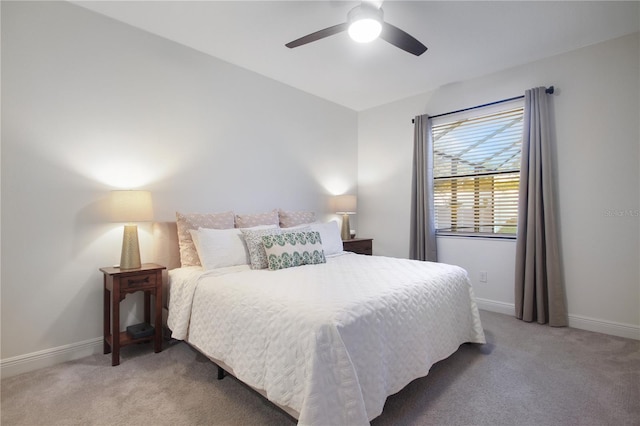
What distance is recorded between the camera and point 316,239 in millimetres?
2801

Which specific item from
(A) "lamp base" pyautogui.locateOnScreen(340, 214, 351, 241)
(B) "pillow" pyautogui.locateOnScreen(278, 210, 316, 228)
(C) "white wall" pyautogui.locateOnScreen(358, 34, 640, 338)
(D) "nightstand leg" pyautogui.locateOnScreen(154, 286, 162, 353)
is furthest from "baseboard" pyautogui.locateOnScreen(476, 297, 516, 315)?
(D) "nightstand leg" pyautogui.locateOnScreen(154, 286, 162, 353)

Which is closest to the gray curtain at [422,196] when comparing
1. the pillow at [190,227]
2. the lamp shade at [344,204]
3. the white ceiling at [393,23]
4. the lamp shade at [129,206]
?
the white ceiling at [393,23]

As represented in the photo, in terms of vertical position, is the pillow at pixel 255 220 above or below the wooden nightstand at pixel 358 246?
above

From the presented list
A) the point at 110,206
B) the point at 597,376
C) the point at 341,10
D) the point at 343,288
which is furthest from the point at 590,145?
the point at 110,206

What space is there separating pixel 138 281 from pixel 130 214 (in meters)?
0.51

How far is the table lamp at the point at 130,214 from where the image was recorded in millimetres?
2336

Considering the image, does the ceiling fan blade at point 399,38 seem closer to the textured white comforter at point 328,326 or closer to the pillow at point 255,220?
the textured white comforter at point 328,326

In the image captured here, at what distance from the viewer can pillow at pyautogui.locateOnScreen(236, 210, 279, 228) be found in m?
3.08

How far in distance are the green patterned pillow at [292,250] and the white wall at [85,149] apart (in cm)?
98

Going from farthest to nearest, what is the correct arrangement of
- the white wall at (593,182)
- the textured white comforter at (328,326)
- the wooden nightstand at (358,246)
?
the wooden nightstand at (358,246), the white wall at (593,182), the textured white comforter at (328,326)

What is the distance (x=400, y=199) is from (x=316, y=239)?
1.99 m

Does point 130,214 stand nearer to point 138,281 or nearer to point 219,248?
point 138,281

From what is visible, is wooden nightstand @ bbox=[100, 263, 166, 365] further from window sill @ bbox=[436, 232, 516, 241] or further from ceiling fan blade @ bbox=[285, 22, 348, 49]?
window sill @ bbox=[436, 232, 516, 241]

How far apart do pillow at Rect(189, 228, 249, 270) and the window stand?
2586 mm
